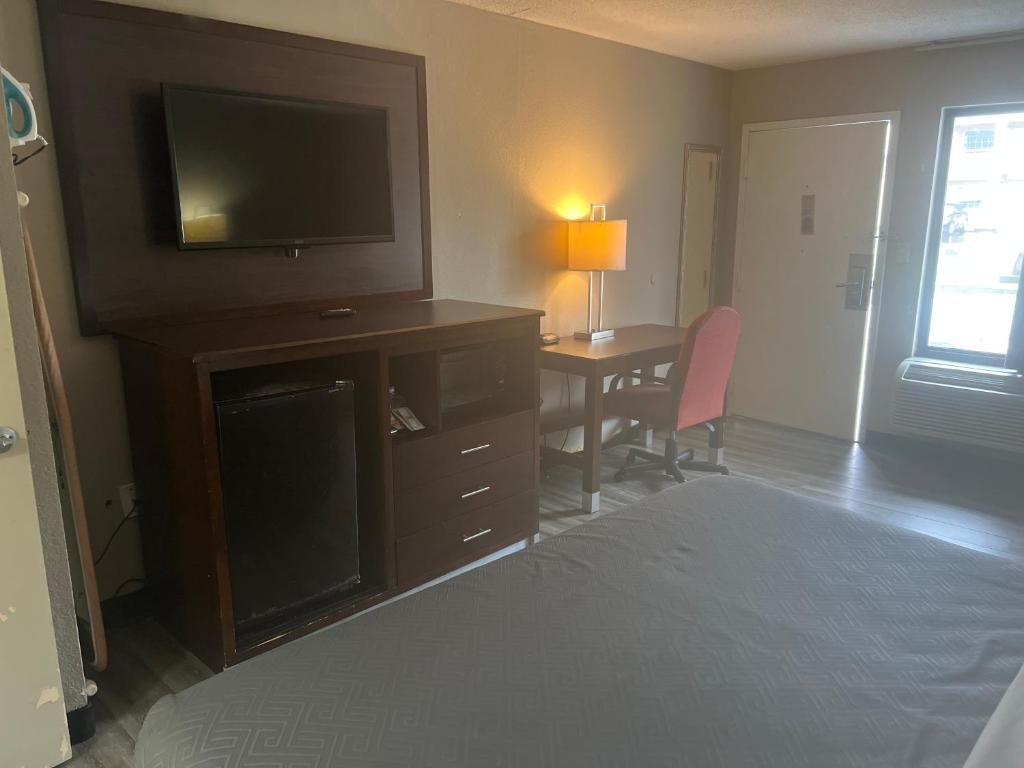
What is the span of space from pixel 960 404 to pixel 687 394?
1653mm

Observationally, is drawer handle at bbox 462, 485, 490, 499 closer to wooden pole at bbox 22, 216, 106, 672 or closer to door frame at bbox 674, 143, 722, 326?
wooden pole at bbox 22, 216, 106, 672

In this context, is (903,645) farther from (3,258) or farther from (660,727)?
(3,258)

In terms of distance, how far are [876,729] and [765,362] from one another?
163 inches

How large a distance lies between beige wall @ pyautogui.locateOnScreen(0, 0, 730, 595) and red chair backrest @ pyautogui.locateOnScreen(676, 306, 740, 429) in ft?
2.41

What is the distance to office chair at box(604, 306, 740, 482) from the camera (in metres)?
3.62

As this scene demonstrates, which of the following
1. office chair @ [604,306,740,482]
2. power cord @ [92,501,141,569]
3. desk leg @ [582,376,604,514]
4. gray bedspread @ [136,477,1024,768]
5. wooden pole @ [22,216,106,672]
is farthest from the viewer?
office chair @ [604,306,740,482]

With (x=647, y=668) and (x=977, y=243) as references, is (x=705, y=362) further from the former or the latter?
(x=647, y=668)

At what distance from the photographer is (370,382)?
2.53 meters

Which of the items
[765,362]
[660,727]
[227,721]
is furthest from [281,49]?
[765,362]

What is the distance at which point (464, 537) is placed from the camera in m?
2.89

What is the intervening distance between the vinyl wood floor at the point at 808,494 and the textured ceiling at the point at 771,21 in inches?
88.4

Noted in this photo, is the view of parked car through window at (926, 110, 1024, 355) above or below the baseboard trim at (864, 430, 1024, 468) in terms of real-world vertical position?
above

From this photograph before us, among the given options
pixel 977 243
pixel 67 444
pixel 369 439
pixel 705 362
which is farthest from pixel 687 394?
pixel 67 444

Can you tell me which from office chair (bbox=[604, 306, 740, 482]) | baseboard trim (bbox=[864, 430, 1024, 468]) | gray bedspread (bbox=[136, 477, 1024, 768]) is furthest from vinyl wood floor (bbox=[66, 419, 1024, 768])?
gray bedspread (bbox=[136, 477, 1024, 768])
